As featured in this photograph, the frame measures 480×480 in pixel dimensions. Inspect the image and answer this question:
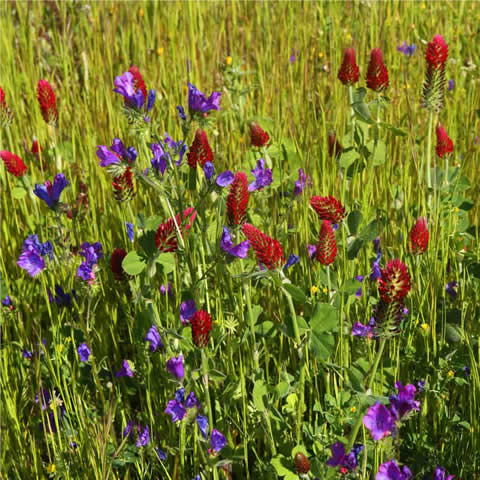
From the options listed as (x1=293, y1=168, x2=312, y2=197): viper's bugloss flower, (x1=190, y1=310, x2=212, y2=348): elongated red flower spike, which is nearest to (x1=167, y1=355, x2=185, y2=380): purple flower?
(x1=190, y1=310, x2=212, y2=348): elongated red flower spike

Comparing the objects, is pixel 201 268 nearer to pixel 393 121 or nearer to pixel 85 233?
pixel 85 233

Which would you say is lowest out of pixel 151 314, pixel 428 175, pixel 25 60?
pixel 151 314

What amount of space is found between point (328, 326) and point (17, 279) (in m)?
1.23

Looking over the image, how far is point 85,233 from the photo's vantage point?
209 centimetres

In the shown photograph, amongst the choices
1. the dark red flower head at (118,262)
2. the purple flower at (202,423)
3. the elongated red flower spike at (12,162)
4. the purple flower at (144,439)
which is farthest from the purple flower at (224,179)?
the elongated red flower spike at (12,162)

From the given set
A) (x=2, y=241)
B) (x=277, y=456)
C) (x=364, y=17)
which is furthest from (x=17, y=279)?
(x=364, y=17)

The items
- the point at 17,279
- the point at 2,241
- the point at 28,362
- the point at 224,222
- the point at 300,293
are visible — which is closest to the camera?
the point at 300,293

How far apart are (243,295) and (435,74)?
0.87 metres

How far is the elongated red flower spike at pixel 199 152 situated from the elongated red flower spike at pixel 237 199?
0.13 m

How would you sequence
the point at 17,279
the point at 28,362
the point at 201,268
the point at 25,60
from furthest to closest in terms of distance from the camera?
the point at 25,60
the point at 17,279
the point at 28,362
the point at 201,268

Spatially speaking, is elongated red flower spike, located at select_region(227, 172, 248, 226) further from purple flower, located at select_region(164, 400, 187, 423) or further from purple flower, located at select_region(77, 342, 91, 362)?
purple flower, located at select_region(77, 342, 91, 362)

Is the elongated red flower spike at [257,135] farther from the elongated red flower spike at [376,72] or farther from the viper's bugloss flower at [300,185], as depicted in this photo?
the elongated red flower spike at [376,72]

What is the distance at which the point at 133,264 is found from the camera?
4.58 ft

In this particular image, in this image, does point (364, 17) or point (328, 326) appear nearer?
point (328, 326)
